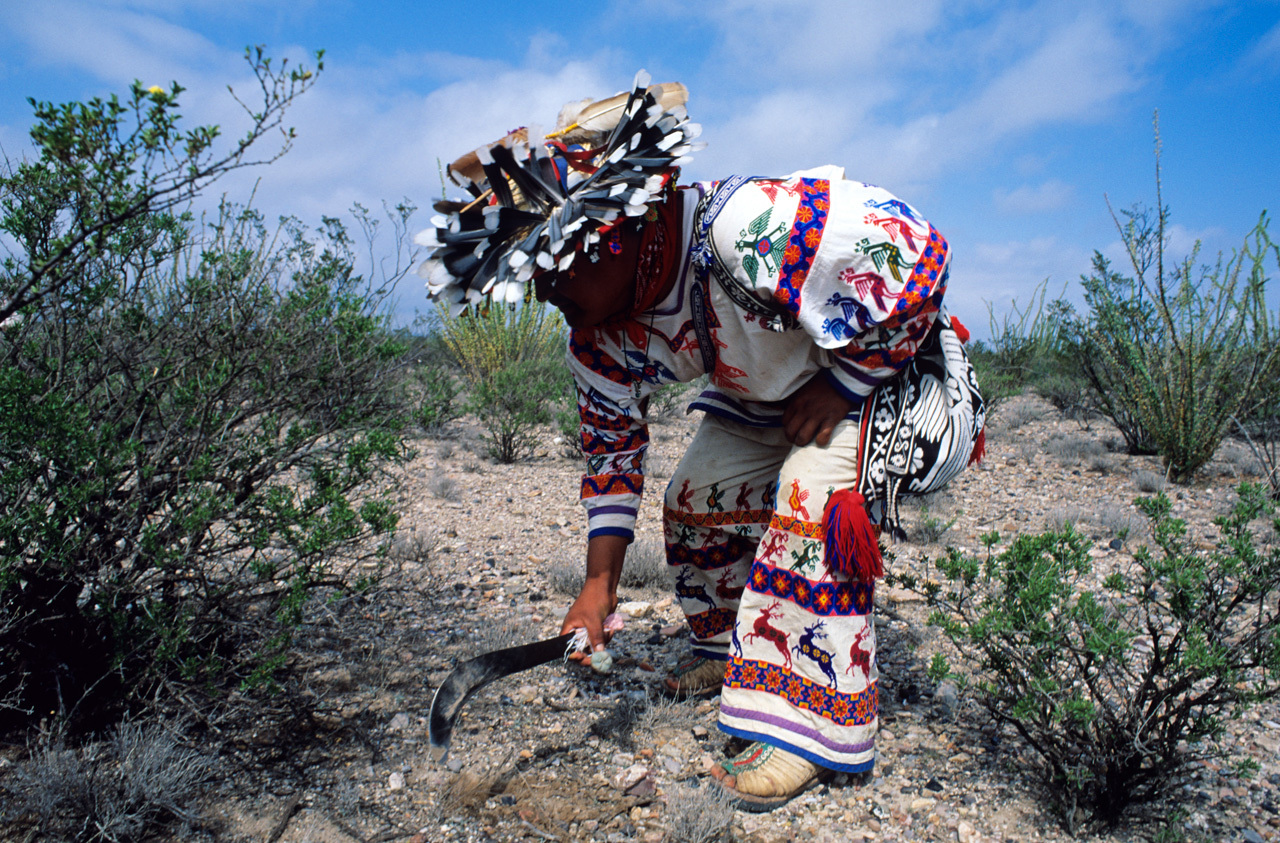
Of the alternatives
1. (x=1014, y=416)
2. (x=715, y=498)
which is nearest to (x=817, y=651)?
(x=715, y=498)

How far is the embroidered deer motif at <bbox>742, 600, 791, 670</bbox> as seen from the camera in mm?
2129

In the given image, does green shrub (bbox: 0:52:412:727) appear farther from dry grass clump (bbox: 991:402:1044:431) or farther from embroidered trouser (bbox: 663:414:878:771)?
dry grass clump (bbox: 991:402:1044:431)

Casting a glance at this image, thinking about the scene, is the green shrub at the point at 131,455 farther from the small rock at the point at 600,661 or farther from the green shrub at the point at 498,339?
the green shrub at the point at 498,339

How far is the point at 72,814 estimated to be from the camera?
5.99 ft

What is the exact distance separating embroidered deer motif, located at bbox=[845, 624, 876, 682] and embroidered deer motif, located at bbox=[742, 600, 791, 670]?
6.5 inches

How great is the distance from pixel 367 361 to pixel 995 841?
259 cm

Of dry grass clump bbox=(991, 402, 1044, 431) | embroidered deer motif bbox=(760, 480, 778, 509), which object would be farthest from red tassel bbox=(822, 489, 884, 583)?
dry grass clump bbox=(991, 402, 1044, 431)

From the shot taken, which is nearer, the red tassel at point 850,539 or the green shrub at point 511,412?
the red tassel at point 850,539

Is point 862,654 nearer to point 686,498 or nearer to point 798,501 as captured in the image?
point 798,501

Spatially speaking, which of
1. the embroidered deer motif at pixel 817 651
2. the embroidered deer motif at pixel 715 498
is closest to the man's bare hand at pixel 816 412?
the embroidered deer motif at pixel 715 498

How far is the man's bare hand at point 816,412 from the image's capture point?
2148 mm

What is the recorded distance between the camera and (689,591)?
8.86ft

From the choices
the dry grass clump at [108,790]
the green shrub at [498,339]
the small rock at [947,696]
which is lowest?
the small rock at [947,696]

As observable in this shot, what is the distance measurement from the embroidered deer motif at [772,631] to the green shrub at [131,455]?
3.46 ft
